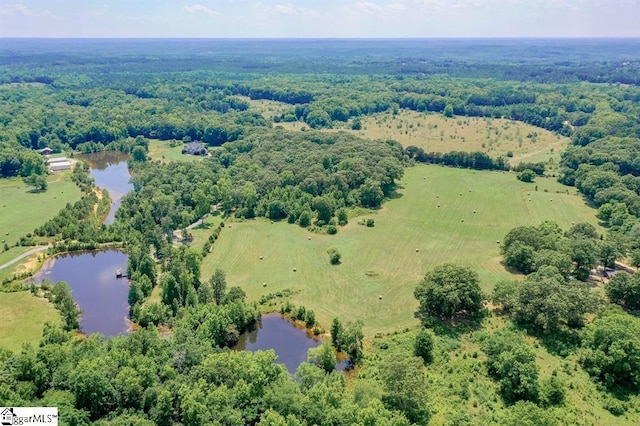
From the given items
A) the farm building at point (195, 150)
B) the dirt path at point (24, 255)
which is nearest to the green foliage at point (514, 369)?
the dirt path at point (24, 255)

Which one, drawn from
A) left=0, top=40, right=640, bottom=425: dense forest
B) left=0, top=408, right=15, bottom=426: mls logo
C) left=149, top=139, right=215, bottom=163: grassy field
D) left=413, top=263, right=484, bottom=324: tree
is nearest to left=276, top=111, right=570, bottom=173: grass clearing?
left=0, top=40, right=640, bottom=425: dense forest

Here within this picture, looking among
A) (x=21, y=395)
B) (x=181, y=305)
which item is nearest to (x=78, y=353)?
(x=21, y=395)

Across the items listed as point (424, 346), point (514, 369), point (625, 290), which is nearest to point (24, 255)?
point (424, 346)

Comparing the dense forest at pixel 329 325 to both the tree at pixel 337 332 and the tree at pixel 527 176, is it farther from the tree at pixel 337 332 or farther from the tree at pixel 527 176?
the tree at pixel 527 176

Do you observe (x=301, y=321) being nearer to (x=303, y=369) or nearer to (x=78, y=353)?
(x=303, y=369)

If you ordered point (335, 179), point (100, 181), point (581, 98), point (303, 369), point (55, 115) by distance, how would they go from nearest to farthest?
1. point (303, 369)
2. point (335, 179)
3. point (100, 181)
4. point (55, 115)
5. point (581, 98)

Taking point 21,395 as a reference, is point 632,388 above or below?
below
